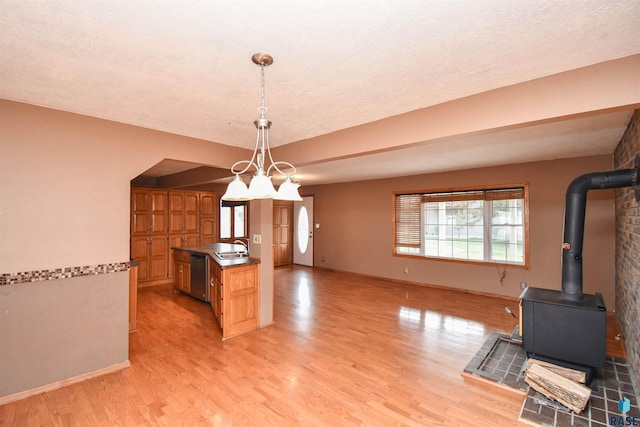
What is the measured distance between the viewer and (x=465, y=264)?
540 centimetres

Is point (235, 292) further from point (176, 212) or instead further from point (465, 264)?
point (465, 264)

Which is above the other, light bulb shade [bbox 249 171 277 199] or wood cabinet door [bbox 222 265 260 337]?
light bulb shade [bbox 249 171 277 199]

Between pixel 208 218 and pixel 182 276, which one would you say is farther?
pixel 208 218

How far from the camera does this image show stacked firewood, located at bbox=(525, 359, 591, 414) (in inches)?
84.1

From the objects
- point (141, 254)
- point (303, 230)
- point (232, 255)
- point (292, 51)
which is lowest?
point (141, 254)

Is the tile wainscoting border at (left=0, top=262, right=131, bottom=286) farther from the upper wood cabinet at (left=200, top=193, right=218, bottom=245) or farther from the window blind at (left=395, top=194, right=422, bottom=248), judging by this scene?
the window blind at (left=395, top=194, right=422, bottom=248)

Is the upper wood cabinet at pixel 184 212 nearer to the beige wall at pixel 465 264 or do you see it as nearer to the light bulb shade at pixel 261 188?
the beige wall at pixel 465 264

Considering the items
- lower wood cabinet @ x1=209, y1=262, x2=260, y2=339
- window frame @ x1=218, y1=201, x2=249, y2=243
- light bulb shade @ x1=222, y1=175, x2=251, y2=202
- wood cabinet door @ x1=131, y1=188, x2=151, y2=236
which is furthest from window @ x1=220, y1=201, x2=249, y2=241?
light bulb shade @ x1=222, y1=175, x2=251, y2=202

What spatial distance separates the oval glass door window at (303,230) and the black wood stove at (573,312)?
587cm

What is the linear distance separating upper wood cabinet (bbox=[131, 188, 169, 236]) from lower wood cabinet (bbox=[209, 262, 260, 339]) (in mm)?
2860

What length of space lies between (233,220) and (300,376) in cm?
536

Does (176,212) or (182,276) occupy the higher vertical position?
(176,212)

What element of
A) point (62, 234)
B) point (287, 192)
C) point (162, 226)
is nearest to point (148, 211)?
point (162, 226)

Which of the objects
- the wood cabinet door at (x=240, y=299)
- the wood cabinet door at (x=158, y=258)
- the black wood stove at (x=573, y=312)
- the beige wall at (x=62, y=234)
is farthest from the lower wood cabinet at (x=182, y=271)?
the black wood stove at (x=573, y=312)
